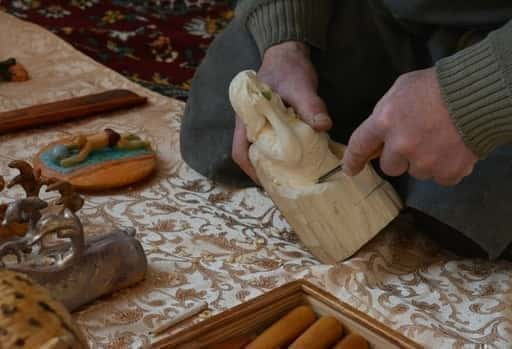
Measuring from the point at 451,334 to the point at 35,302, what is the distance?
1.78ft

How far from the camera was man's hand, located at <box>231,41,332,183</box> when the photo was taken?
103cm

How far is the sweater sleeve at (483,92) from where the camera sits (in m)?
0.88

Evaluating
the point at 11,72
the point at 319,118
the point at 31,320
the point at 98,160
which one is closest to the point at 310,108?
the point at 319,118

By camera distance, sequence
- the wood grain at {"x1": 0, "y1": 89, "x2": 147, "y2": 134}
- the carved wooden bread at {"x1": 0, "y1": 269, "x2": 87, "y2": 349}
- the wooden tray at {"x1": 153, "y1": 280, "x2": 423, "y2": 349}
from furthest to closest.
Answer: the wood grain at {"x1": 0, "y1": 89, "x2": 147, "y2": 134}, the wooden tray at {"x1": 153, "y1": 280, "x2": 423, "y2": 349}, the carved wooden bread at {"x1": 0, "y1": 269, "x2": 87, "y2": 349}

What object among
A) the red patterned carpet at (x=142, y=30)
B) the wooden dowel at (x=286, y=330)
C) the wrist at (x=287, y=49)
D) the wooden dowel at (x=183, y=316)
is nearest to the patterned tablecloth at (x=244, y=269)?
the wooden dowel at (x=183, y=316)

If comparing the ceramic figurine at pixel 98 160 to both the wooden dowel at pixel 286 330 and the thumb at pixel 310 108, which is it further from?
the wooden dowel at pixel 286 330

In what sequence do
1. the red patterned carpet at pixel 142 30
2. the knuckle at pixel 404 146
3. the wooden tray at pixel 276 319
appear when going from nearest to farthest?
1. the wooden tray at pixel 276 319
2. the knuckle at pixel 404 146
3. the red patterned carpet at pixel 142 30

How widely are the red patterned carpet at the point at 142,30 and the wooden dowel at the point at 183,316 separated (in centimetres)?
84

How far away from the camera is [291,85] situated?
3.57 feet

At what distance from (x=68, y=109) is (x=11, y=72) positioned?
0.87 ft

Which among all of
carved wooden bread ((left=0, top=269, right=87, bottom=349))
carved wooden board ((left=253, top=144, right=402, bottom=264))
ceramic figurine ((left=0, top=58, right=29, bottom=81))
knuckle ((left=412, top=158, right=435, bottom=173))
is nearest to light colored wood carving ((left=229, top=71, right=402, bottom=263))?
carved wooden board ((left=253, top=144, right=402, bottom=264))

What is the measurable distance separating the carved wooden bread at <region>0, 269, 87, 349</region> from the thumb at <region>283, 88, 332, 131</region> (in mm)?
532

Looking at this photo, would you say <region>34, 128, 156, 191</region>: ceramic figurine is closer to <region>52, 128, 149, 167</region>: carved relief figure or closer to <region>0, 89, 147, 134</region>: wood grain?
<region>52, 128, 149, 167</region>: carved relief figure

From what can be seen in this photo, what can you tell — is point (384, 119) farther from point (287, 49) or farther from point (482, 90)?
point (287, 49)
